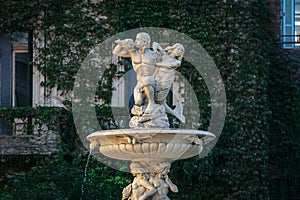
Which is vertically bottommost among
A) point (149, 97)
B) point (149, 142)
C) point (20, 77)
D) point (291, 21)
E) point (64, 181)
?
point (64, 181)

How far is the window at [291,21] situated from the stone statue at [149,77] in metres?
8.48

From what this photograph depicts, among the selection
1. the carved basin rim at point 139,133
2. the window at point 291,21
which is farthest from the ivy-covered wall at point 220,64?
the carved basin rim at point 139,133

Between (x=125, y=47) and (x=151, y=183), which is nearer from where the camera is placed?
(x=151, y=183)

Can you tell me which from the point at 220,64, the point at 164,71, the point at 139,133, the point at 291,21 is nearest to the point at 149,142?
the point at 139,133

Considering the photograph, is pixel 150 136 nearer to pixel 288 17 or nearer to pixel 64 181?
pixel 64 181

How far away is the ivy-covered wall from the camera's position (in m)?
20.2

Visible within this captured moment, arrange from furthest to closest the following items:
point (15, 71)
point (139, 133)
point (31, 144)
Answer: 1. point (15, 71)
2. point (31, 144)
3. point (139, 133)

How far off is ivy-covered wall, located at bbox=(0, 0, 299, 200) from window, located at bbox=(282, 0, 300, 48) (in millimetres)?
818

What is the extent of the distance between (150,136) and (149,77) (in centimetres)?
124

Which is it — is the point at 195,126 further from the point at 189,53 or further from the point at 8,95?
the point at 8,95

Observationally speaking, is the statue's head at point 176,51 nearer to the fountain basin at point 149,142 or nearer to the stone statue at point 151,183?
the fountain basin at point 149,142

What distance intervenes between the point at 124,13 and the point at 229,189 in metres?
4.38

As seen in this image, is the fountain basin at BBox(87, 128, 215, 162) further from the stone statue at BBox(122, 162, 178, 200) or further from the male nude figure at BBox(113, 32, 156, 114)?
the male nude figure at BBox(113, 32, 156, 114)

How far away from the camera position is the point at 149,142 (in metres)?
13.0
